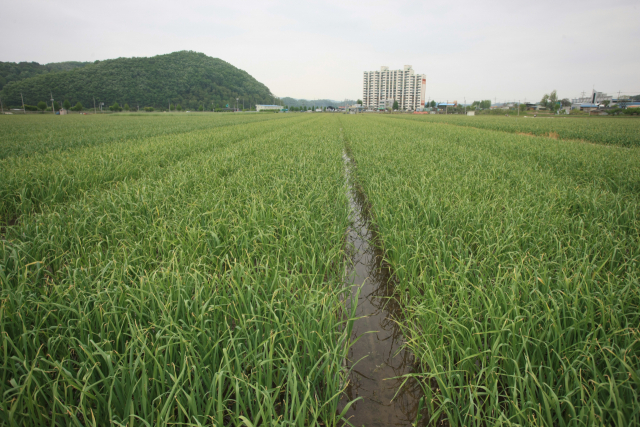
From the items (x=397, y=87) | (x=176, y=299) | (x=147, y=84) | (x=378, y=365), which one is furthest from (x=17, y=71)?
(x=397, y=87)

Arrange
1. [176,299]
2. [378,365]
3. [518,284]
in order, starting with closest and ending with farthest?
[176,299] < [378,365] < [518,284]

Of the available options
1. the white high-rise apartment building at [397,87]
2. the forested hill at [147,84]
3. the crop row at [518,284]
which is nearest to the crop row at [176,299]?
the crop row at [518,284]

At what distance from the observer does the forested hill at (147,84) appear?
81.6 meters

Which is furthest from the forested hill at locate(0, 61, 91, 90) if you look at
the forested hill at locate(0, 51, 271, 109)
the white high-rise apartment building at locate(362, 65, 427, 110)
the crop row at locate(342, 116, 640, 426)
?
the white high-rise apartment building at locate(362, 65, 427, 110)

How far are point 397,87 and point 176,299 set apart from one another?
184935mm

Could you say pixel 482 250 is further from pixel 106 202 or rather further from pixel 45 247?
pixel 106 202

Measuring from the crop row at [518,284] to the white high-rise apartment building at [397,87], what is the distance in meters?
170

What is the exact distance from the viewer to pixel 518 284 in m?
2.33

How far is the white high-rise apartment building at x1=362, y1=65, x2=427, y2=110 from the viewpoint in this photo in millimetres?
163750

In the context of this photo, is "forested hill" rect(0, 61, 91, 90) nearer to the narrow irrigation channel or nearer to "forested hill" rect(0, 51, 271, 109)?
"forested hill" rect(0, 51, 271, 109)

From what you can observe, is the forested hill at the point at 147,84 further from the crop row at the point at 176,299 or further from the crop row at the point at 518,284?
the crop row at the point at 518,284

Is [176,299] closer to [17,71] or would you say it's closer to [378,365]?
[378,365]

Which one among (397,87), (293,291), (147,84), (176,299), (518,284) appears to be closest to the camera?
(176,299)

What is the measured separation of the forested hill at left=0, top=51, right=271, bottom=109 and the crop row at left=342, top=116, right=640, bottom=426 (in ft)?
358
